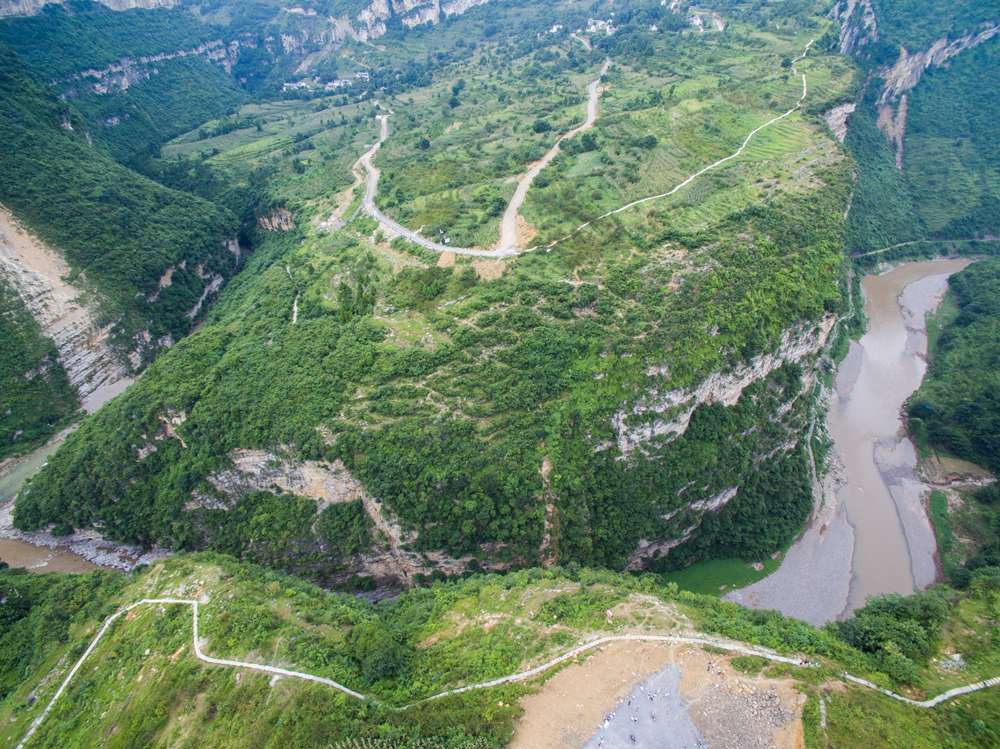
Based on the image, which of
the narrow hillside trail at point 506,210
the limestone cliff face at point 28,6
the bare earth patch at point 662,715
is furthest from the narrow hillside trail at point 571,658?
the limestone cliff face at point 28,6

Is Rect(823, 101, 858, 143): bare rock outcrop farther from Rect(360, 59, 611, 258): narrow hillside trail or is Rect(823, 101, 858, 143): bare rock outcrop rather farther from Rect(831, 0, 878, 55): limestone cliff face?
Rect(831, 0, 878, 55): limestone cliff face

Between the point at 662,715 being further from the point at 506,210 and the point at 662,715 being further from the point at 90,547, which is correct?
the point at 90,547

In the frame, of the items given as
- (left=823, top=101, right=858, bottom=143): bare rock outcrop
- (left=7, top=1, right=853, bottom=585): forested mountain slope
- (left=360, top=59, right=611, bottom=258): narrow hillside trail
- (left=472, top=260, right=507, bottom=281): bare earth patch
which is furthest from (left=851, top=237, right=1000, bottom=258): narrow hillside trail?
(left=472, top=260, right=507, bottom=281): bare earth patch

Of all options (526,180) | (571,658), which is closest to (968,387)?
(526,180)

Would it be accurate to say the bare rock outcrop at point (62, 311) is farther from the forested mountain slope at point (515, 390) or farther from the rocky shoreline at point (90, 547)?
the rocky shoreline at point (90, 547)

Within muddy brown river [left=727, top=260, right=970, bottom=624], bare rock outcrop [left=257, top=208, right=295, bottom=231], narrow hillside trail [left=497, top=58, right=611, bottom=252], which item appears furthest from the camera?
bare rock outcrop [left=257, top=208, right=295, bottom=231]

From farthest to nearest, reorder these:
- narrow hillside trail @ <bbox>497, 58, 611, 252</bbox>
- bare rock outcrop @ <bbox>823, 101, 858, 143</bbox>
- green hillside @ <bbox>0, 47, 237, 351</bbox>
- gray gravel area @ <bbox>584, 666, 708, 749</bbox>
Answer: bare rock outcrop @ <bbox>823, 101, 858, 143</bbox> < green hillside @ <bbox>0, 47, 237, 351</bbox> < narrow hillside trail @ <bbox>497, 58, 611, 252</bbox> < gray gravel area @ <bbox>584, 666, 708, 749</bbox>
